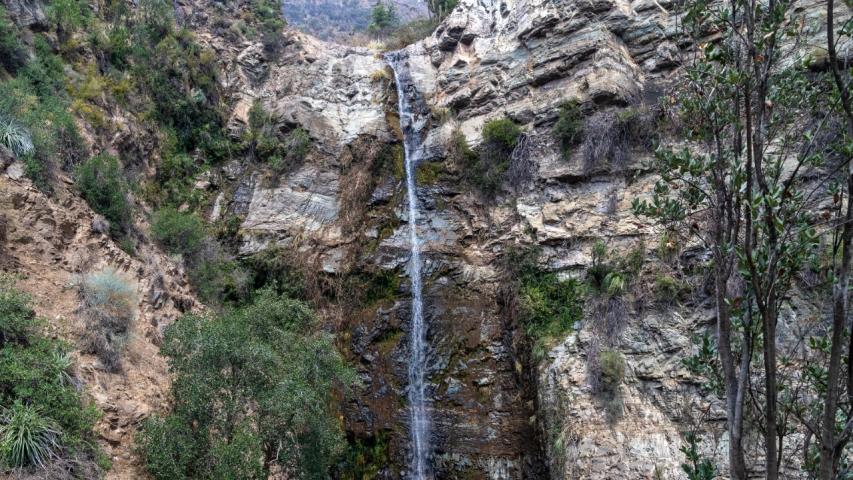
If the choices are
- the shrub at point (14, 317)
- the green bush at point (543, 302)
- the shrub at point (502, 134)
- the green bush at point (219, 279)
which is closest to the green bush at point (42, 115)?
the shrub at point (14, 317)

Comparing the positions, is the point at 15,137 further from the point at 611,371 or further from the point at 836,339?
the point at 836,339

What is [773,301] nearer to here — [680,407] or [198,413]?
[680,407]

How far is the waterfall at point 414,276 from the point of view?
12.0 meters

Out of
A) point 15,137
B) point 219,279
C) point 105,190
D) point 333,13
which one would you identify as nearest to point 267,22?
point 219,279

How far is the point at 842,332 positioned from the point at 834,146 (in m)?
1.29

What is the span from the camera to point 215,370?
336 inches

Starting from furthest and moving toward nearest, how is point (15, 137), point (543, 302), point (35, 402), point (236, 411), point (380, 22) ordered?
point (380, 22) < point (543, 302) < point (15, 137) < point (236, 411) < point (35, 402)

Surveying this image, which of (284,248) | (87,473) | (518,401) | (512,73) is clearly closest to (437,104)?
(512,73)

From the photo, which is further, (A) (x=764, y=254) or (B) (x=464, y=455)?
(B) (x=464, y=455)

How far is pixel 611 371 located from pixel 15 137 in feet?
43.8

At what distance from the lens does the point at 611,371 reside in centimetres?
1080

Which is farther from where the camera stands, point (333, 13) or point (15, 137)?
point (333, 13)

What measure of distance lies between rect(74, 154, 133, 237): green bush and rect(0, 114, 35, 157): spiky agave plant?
1.13 m

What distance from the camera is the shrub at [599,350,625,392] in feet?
35.4
